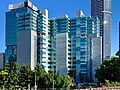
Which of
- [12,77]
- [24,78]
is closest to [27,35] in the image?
[24,78]

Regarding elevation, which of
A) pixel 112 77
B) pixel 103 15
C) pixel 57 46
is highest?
pixel 103 15

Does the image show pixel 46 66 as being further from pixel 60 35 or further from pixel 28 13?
pixel 28 13

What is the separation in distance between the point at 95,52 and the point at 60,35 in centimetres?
1210

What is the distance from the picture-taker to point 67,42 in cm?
9494

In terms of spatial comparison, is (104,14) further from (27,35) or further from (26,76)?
(26,76)

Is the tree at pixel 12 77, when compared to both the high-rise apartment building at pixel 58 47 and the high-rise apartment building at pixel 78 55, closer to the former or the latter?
the high-rise apartment building at pixel 58 47

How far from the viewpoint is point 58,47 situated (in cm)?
9469

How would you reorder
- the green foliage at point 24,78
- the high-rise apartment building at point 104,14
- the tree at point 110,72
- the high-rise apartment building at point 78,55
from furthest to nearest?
1. the high-rise apartment building at point 104,14
2. the high-rise apartment building at point 78,55
3. the tree at point 110,72
4. the green foliage at point 24,78

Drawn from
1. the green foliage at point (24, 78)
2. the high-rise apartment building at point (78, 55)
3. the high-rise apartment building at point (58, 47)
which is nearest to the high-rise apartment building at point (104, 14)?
the high-rise apartment building at point (58, 47)

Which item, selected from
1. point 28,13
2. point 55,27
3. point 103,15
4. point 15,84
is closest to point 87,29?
point 55,27

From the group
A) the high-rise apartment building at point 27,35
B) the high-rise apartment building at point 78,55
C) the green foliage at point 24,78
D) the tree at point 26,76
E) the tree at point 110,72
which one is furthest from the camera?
the high-rise apartment building at point 78,55

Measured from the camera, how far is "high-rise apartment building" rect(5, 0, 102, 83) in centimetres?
9194

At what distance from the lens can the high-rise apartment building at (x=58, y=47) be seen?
91938mm

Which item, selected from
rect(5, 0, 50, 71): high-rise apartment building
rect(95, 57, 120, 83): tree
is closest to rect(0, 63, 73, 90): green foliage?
rect(95, 57, 120, 83): tree
